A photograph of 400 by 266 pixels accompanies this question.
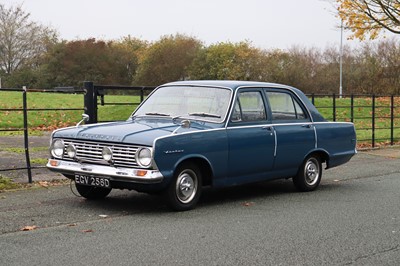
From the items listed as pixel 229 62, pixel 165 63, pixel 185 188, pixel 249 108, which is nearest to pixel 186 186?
pixel 185 188

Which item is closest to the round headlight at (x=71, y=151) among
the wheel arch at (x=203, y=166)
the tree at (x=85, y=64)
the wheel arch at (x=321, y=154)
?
the wheel arch at (x=203, y=166)

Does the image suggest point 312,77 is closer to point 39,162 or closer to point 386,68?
point 386,68

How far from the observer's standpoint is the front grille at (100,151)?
23.6 feet

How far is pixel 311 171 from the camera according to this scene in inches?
379

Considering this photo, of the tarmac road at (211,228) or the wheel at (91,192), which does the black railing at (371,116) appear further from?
the wheel at (91,192)

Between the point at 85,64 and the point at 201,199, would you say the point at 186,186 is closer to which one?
the point at 201,199

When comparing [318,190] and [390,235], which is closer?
[390,235]

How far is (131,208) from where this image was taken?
7848 millimetres

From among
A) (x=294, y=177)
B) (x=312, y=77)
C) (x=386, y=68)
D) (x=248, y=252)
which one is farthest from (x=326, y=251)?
(x=312, y=77)

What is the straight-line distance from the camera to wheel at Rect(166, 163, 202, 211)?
7398mm

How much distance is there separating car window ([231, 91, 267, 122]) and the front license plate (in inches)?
80.8

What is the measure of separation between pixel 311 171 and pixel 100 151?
3837mm

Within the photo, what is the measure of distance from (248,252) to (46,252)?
195 cm

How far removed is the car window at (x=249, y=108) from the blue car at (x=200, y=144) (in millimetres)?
15
